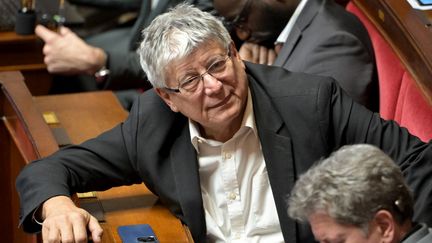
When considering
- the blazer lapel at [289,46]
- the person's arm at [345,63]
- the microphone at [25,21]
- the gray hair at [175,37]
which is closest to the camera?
the gray hair at [175,37]

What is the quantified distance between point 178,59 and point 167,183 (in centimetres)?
32

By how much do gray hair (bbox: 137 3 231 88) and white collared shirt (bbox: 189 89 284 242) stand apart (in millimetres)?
172

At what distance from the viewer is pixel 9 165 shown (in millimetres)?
2820

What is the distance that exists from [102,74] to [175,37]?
1.49 m

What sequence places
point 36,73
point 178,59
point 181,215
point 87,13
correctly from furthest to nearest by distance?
point 87,13 → point 36,73 → point 181,215 → point 178,59

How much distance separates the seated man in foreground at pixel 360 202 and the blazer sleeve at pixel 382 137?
0.98 feet

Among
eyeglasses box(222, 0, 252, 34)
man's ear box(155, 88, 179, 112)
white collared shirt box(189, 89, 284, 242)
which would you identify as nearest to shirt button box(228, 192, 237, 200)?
white collared shirt box(189, 89, 284, 242)

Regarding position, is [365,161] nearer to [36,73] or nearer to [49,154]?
[49,154]

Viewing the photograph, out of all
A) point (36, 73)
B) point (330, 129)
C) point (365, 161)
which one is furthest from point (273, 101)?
point (36, 73)

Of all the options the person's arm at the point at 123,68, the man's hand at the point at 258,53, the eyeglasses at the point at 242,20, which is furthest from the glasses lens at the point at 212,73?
the person's arm at the point at 123,68

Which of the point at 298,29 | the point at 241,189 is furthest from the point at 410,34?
the point at 241,189

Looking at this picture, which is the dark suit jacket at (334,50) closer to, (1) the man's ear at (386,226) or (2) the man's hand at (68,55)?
(1) the man's ear at (386,226)

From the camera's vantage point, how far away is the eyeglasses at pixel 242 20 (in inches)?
109

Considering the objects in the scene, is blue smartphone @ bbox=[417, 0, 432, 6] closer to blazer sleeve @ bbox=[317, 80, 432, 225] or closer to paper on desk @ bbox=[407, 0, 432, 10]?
paper on desk @ bbox=[407, 0, 432, 10]
